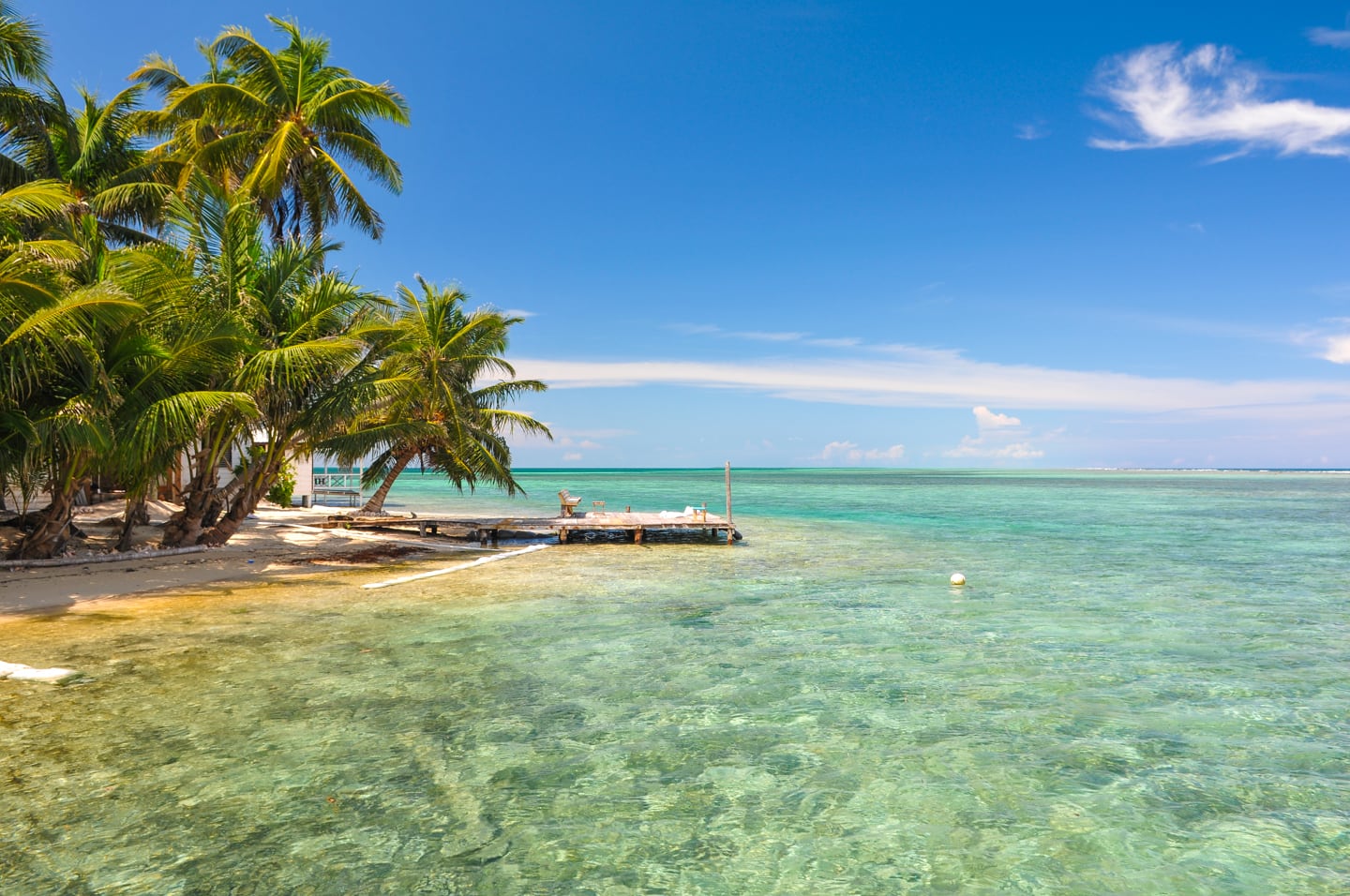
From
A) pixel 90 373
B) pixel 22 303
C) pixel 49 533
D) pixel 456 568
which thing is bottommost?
pixel 456 568

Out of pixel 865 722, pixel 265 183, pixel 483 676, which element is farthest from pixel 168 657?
pixel 265 183

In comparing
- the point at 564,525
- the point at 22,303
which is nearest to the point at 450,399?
the point at 564,525

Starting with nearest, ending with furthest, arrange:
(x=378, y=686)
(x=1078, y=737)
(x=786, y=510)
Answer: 1. (x=1078, y=737)
2. (x=378, y=686)
3. (x=786, y=510)

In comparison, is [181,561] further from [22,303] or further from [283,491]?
[283,491]

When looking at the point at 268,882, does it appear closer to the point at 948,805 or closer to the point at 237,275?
the point at 948,805

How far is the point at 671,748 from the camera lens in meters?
5.94

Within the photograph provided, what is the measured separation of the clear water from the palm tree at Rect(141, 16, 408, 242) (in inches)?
501

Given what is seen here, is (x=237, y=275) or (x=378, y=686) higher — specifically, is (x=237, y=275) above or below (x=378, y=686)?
above

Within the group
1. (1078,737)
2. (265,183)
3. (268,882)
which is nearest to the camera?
(268,882)

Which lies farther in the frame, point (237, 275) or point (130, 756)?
point (237, 275)

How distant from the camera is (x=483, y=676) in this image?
776 cm

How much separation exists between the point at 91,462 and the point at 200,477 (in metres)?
3.44

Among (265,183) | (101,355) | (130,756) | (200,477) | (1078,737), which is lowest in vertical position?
(1078,737)

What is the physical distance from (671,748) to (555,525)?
1664 centimetres
